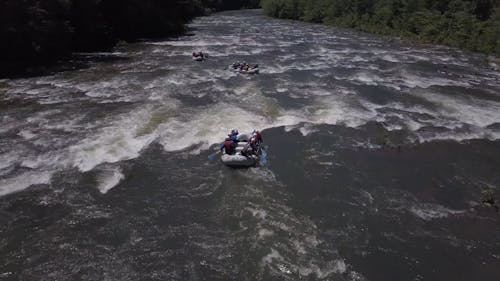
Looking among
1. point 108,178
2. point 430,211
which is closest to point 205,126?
point 108,178

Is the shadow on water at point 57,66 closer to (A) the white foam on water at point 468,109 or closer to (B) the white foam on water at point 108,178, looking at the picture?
(B) the white foam on water at point 108,178

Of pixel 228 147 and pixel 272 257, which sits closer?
pixel 272 257

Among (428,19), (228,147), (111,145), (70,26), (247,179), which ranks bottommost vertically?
(247,179)

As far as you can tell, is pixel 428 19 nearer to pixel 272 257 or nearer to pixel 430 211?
pixel 430 211

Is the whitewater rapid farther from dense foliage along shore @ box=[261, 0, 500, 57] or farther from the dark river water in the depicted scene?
dense foliage along shore @ box=[261, 0, 500, 57]

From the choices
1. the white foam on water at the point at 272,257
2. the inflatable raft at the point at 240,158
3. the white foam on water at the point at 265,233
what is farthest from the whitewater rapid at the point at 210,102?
the white foam on water at the point at 272,257

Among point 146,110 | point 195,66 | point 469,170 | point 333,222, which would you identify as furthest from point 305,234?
point 195,66

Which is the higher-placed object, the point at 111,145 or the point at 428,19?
the point at 428,19

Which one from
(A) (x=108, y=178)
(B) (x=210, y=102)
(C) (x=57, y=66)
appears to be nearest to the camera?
(A) (x=108, y=178)

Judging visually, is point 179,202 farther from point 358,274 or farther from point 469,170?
point 469,170
